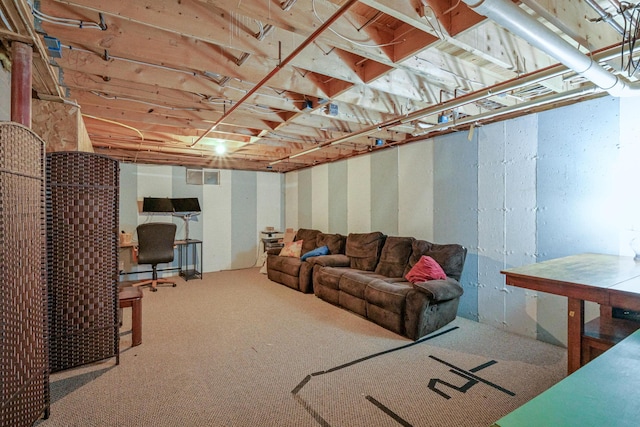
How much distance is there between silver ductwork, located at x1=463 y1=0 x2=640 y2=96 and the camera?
4.23 feet

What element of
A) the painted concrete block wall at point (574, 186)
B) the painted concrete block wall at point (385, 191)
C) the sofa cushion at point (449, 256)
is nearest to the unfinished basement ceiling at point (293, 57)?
the painted concrete block wall at point (574, 186)

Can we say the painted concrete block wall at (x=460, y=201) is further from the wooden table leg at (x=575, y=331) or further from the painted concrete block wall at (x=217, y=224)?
the painted concrete block wall at (x=217, y=224)

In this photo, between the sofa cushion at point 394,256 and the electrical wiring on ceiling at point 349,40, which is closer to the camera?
the electrical wiring on ceiling at point 349,40

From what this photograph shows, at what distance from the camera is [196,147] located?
5.20m

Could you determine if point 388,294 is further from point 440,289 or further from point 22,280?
point 22,280

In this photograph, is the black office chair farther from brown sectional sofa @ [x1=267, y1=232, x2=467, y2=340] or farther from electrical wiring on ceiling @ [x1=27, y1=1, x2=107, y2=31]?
electrical wiring on ceiling @ [x1=27, y1=1, x2=107, y2=31]

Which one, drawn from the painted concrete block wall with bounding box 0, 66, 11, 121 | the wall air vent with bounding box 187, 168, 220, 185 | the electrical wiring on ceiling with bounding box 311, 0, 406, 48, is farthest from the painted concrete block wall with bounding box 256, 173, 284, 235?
the electrical wiring on ceiling with bounding box 311, 0, 406, 48

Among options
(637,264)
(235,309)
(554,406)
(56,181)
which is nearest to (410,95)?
(637,264)

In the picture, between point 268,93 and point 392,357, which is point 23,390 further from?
point 268,93

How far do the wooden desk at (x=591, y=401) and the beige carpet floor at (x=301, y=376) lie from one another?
43.3 inches

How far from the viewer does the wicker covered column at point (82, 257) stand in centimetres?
243

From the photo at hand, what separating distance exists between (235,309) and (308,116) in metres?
2.70

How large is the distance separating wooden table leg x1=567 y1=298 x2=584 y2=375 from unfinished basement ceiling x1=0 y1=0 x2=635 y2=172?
1543 millimetres

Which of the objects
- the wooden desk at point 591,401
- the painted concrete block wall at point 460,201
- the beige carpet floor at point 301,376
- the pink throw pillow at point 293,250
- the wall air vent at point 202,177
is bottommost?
the beige carpet floor at point 301,376
